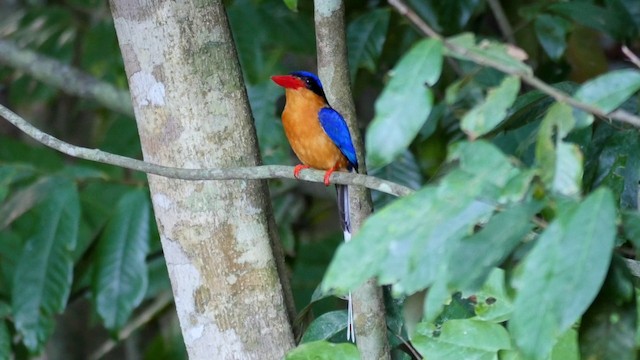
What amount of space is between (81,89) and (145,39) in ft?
6.31

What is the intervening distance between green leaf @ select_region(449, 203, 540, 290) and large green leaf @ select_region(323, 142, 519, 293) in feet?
0.05

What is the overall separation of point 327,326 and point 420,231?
129 cm

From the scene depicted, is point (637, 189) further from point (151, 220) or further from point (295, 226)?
point (295, 226)

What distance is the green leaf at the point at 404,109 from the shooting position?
1.22 metres

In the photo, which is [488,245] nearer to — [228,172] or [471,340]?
[471,340]

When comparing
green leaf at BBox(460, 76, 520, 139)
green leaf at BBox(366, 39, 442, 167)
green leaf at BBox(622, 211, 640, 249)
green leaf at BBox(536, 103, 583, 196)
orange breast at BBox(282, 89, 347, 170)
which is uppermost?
green leaf at BBox(366, 39, 442, 167)

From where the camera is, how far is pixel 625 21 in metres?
3.46

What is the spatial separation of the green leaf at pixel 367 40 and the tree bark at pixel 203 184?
4.18ft

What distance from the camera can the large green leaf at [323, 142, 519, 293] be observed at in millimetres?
1179

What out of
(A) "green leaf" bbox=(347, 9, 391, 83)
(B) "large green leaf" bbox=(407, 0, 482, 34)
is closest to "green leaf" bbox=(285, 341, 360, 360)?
(A) "green leaf" bbox=(347, 9, 391, 83)

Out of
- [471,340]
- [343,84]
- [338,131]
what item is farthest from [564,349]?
[338,131]

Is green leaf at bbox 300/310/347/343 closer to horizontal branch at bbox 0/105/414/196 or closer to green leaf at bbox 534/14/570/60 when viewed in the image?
horizontal branch at bbox 0/105/414/196

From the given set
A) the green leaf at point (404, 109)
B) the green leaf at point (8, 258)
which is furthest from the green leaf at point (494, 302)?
the green leaf at point (8, 258)

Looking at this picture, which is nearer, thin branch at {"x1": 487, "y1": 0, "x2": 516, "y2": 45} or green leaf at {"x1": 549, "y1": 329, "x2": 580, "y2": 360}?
green leaf at {"x1": 549, "y1": 329, "x2": 580, "y2": 360}
